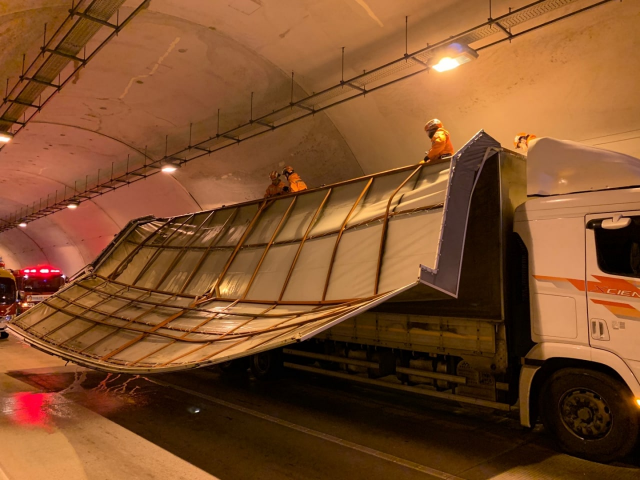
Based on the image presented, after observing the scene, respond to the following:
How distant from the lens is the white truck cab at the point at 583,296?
14.8 ft

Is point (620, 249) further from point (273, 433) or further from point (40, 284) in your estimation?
point (40, 284)

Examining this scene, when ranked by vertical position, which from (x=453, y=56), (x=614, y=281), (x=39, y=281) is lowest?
(x=614, y=281)

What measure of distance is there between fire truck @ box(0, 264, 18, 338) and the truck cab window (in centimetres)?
1550

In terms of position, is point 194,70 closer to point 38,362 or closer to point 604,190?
point 38,362

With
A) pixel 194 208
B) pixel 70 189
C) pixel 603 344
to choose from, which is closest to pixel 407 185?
pixel 603 344

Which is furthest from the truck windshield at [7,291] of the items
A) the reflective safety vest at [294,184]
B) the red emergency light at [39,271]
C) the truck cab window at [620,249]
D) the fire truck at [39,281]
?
the truck cab window at [620,249]

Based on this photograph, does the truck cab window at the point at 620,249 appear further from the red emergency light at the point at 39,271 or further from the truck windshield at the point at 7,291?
the red emergency light at the point at 39,271

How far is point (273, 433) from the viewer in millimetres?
5547

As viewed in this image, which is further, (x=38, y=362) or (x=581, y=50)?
(x=38, y=362)

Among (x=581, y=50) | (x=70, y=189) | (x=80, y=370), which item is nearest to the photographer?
(x=581, y=50)

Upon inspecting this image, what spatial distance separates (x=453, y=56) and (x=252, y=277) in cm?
503

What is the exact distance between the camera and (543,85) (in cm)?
842

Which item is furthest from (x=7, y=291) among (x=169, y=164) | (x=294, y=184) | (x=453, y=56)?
(x=453, y=56)

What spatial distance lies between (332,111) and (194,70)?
3.62m
